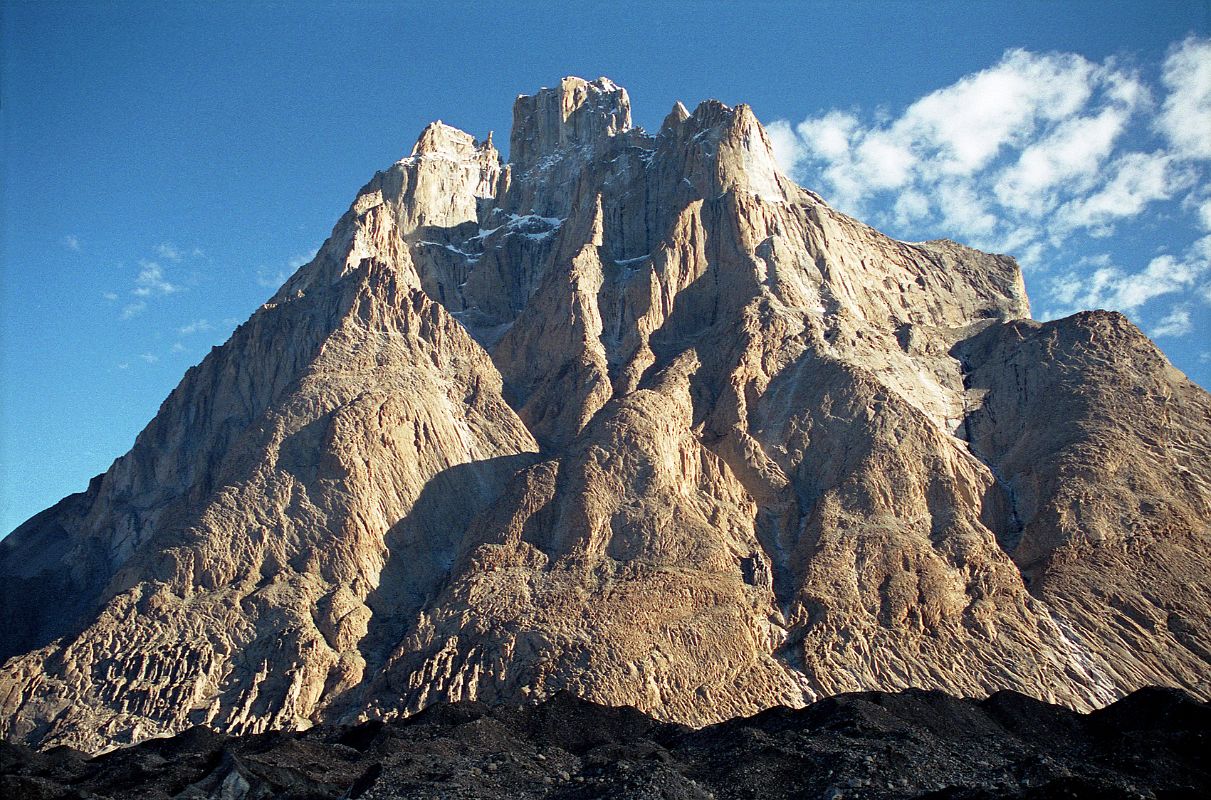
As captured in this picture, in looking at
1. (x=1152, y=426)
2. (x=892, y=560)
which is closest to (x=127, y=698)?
(x=892, y=560)

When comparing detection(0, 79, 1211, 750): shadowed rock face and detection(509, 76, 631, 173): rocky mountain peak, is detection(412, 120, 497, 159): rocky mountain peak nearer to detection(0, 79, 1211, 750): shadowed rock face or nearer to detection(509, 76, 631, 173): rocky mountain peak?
detection(509, 76, 631, 173): rocky mountain peak

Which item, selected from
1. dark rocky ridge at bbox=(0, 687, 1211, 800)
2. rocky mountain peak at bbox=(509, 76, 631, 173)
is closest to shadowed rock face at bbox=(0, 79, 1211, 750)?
dark rocky ridge at bbox=(0, 687, 1211, 800)

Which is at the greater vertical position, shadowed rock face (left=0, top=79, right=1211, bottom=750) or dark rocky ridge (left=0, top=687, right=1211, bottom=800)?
shadowed rock face (left=0, top=79, right=1211, bottom=750)

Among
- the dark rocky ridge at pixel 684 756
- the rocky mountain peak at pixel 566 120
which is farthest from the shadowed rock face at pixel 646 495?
the rocky mountain peak at pixel 566 120

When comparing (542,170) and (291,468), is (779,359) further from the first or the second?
(542,170)

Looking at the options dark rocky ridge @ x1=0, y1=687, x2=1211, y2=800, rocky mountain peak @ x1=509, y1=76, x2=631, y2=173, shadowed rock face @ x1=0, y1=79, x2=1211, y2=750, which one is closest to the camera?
dark rocky ridge @ x1=0, y1=687, x2=1211, y2=800

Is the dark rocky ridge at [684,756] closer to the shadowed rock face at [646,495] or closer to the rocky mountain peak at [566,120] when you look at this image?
the shadowed rock face at [646,495]
